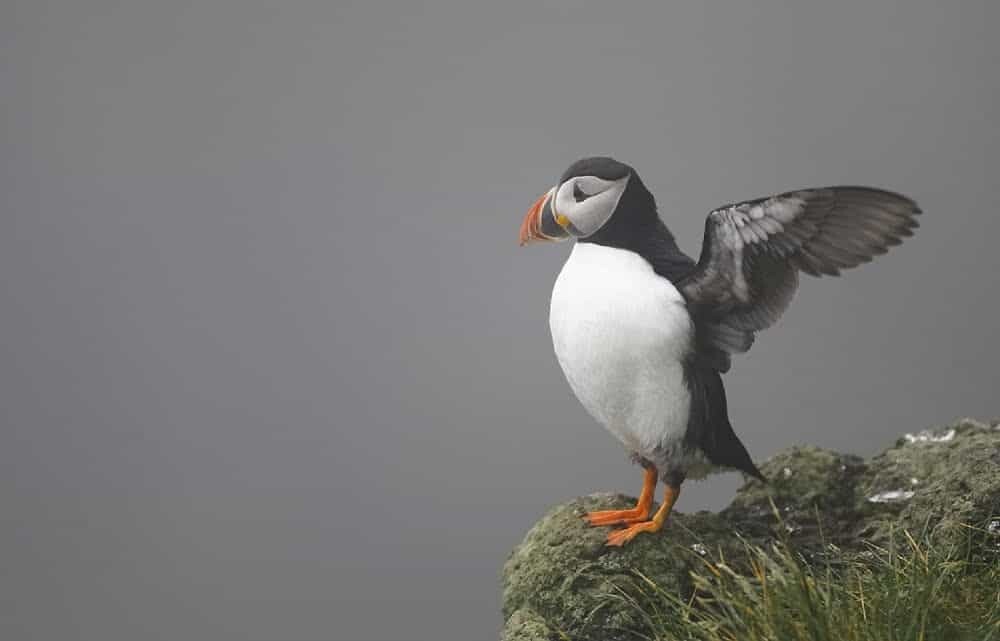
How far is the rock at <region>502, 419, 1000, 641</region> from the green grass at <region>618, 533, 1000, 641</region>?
19 centimetres

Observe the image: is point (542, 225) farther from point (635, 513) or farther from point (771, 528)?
point (771, 528)

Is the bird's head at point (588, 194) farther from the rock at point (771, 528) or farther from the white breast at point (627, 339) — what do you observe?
the rock at point (771, 528)

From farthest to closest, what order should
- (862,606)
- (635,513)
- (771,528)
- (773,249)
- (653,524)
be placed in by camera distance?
(771,528) → (635,513) → (653,524) → (773,249) → (862,606)

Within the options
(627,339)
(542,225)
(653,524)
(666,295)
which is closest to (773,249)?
(666,295)

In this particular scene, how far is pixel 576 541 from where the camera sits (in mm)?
4379

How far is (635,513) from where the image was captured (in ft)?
14.7

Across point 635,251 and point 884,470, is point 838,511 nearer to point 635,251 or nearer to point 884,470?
point 884,470

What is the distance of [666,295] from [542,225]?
52 cm

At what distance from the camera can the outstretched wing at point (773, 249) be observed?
394 centimetres

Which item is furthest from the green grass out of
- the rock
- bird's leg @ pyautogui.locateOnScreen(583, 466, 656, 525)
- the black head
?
the black head

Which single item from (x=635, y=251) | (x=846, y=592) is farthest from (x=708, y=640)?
(x=635, y=251)

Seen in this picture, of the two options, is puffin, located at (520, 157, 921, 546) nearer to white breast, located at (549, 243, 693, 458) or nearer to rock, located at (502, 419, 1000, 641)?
white breast, located at (549, 243, 693, 458)

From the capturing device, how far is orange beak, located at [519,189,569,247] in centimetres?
432

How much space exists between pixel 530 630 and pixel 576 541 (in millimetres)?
416
